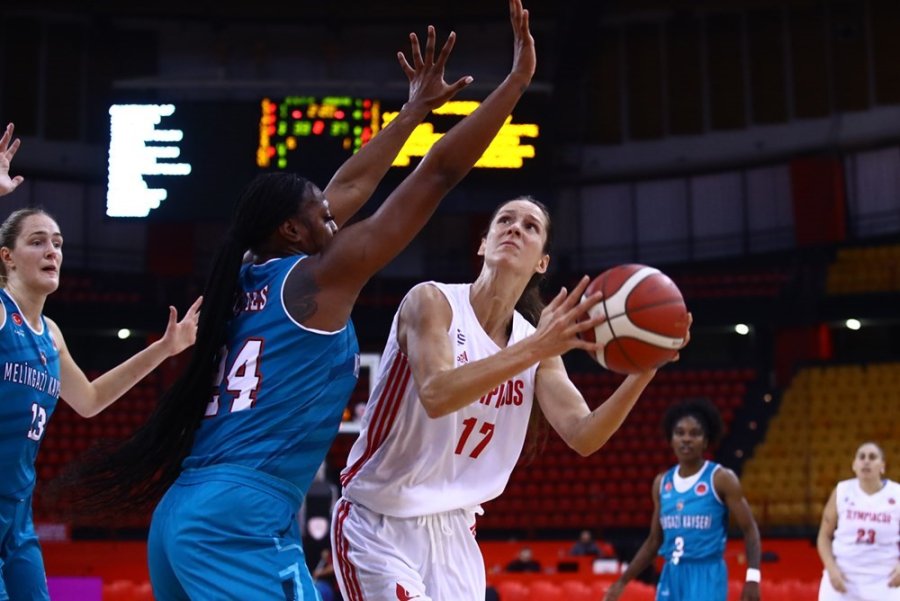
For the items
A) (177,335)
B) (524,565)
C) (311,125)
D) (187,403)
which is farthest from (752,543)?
(311,125)

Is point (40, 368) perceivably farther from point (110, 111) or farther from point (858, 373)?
point (858, 373)

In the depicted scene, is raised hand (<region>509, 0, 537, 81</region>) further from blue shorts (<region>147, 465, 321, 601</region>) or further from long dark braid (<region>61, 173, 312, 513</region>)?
blue shorts (<region>147, 465, 321, 601</region>)

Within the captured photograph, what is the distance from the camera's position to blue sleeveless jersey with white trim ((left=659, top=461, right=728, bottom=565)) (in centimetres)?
725

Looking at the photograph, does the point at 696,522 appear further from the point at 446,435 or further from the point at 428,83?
the point at 428,83

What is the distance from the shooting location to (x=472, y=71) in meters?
20.4

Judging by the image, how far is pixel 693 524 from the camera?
729 centimetres

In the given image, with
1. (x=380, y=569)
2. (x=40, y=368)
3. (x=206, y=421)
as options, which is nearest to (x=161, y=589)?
(x=206, y=421)

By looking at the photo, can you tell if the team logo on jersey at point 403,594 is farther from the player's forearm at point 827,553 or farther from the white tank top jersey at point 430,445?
the player's forearm at point 827,553

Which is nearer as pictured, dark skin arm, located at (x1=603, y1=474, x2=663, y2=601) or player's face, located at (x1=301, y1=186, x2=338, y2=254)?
player's face, located at (x1=301, y1=186, x2=338, y2=254)

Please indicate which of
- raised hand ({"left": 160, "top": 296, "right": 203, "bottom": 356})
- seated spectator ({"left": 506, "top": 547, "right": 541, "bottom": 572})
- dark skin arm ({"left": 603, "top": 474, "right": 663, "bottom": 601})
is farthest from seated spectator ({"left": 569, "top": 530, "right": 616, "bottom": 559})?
raised hand ({"left": 160, "top": 296, "right": 203, "bottom": 356})

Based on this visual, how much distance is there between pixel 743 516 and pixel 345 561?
156 inches

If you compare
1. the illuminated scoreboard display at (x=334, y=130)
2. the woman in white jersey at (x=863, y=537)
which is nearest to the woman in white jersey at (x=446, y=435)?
the woman in white jersey at (x=863, y=537)

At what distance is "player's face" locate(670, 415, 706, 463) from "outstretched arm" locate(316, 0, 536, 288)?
4.66 metres

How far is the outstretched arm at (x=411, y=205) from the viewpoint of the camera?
2885 mm
